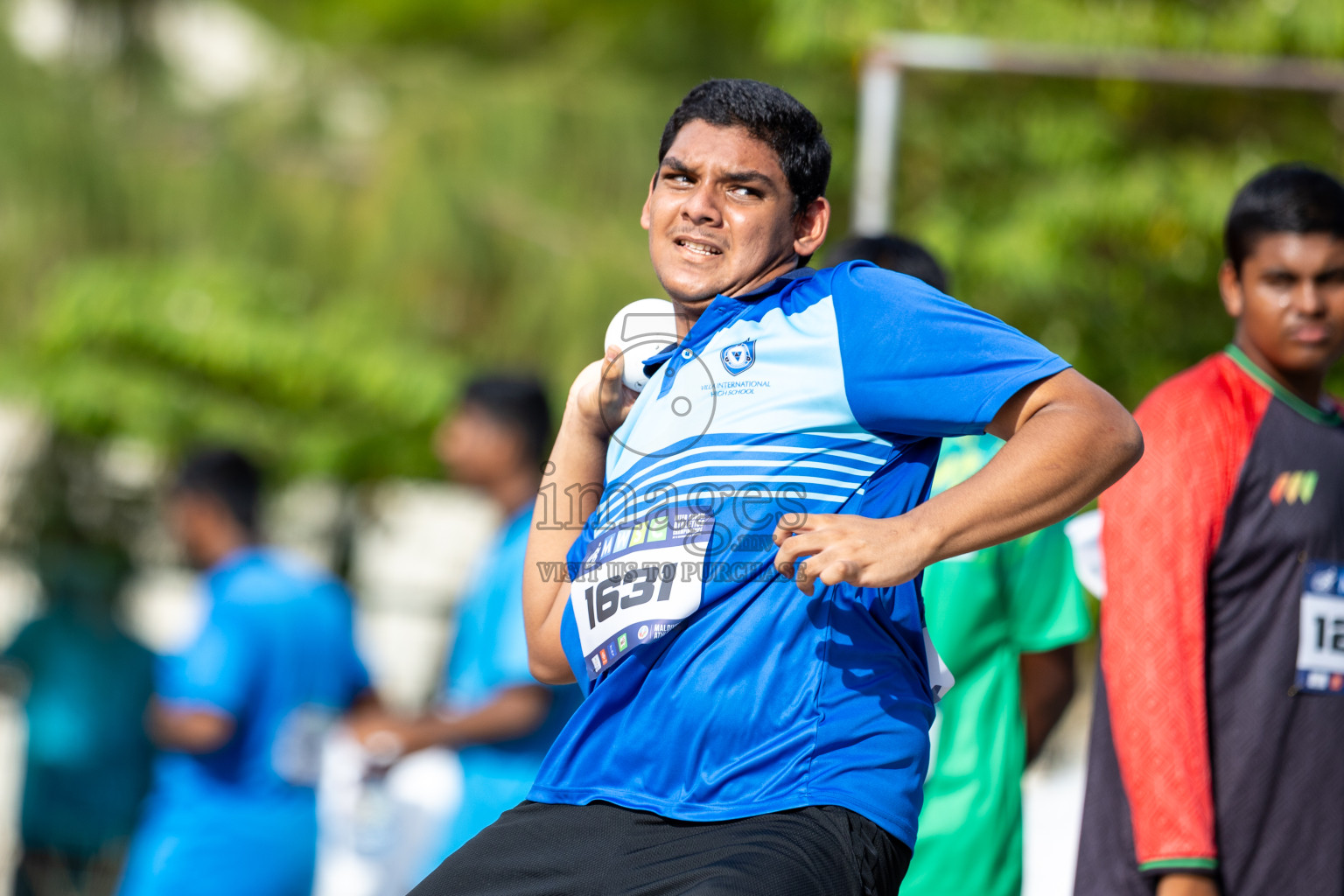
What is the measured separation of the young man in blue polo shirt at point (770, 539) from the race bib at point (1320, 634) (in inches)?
41.6

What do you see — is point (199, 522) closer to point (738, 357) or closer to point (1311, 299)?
point (738, 357)

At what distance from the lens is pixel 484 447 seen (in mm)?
4543

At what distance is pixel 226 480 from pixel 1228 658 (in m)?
3.55

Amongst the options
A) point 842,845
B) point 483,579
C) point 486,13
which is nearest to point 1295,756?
point 842,845

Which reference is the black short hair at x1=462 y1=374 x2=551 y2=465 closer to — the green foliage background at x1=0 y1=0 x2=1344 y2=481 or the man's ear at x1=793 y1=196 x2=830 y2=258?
the green foliage background at x1=0 y1=0 x2=1344 y2=481

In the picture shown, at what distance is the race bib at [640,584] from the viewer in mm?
1922

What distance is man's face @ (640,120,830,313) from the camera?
2064mm

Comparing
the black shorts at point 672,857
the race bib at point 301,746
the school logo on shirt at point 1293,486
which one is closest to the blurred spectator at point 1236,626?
the school logo on shirt at point 1293,486

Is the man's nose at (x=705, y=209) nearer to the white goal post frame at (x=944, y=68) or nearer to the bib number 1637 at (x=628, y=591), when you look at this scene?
the bib number 1637 at (x=628, y=591)

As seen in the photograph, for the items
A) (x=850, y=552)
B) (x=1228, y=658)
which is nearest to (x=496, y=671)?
(x=1228, y=658)

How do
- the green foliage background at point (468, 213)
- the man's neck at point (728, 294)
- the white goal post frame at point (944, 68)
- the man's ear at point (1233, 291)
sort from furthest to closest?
the green foliage background at point (468, 213)
the white goal post frame at point (944, 68)
the man's ear at point (1233, 291)
the man's neck at point (728, 294)

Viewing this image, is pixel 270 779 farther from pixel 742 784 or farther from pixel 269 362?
pixel 742 784

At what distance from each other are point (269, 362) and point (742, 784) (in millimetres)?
4967

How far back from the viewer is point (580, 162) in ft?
25.1
